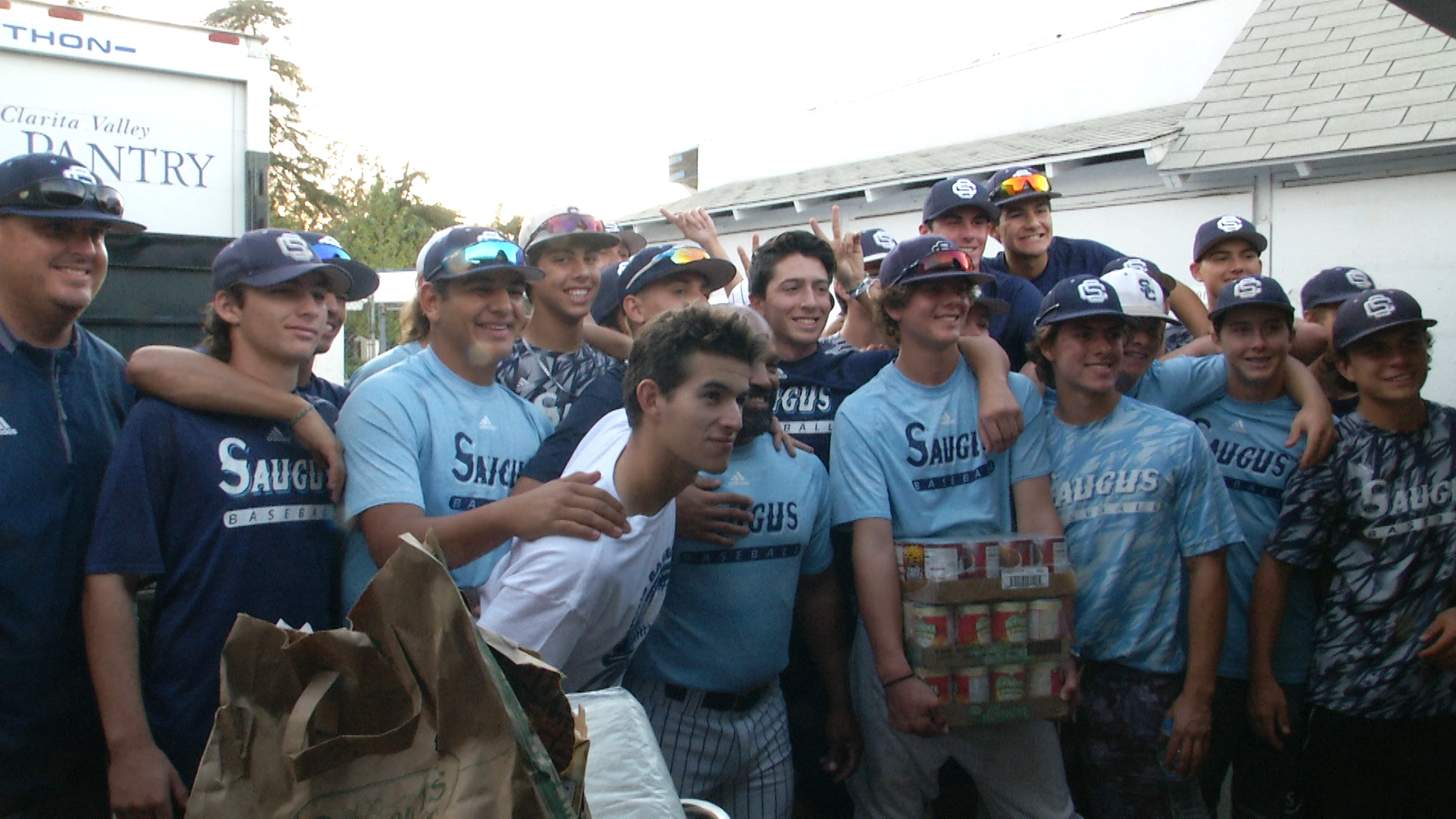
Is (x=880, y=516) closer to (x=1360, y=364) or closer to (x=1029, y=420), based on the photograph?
(x=1029, y=420)

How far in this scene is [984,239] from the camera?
14.8ft

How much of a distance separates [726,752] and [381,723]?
1800 mm

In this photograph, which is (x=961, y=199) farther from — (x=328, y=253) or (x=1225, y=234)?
(x=328, y=253)

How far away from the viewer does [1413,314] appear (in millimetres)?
3469

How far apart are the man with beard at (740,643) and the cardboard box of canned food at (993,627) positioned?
45cm

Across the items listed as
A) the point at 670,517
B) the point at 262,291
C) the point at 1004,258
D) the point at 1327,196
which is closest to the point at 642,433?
the point at 670,517

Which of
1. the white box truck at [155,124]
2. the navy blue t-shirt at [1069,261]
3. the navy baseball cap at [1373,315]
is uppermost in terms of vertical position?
the white box truck at [155,124]

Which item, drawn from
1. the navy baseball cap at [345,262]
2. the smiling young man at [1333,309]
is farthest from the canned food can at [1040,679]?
the navy baseball cap at [345,262]

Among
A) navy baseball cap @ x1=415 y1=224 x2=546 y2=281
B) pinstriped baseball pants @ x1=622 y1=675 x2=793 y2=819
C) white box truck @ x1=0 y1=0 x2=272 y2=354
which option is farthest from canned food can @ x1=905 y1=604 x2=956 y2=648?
white box truck @ x1=0 y1=0 x2=272 y2=354

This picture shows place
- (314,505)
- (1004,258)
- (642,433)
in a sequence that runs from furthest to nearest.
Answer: (1004,258) < (314,505) < (642,433)

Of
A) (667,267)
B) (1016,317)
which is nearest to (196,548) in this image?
(667,267)

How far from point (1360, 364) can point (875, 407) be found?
5.92ft

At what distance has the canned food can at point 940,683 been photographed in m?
2.88

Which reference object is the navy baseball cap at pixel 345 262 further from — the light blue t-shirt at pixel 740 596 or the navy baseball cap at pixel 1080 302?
the navy baseball cap at pixel 1080 302
